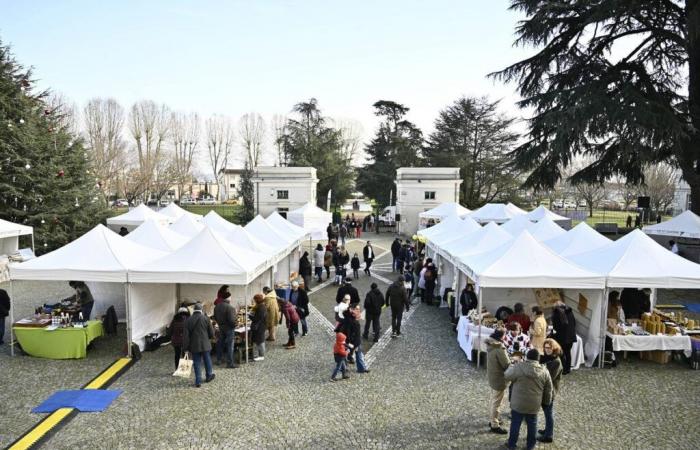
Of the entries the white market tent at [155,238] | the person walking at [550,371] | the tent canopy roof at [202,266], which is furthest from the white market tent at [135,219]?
the person walking at [550,371]

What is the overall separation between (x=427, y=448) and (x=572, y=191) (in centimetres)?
Answer: 6124

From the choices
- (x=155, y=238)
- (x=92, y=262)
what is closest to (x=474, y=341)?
(x=92, y=262)

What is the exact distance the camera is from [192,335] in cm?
715

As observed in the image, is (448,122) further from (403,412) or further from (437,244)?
(403,412)

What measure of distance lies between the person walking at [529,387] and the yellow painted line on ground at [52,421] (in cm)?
574

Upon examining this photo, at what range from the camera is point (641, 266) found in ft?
28.5

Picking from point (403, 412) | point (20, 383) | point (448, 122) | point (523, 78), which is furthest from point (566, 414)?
point (448, 122)

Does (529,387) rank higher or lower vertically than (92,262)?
lower

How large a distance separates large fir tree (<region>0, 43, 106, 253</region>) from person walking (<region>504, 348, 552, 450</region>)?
2172 centimetres

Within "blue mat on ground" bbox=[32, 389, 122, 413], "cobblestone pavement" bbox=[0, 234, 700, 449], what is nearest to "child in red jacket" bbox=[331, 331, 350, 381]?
"cobblestone pavement" bbox=[0, 234, 700, 449]

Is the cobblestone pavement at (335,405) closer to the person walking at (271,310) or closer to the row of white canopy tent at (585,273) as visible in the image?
the person walking at (271,310)

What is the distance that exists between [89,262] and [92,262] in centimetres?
6

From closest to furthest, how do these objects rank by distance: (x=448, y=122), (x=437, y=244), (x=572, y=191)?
(x=437, y=244)
(x=448, y=122)
(x=572, y=191)

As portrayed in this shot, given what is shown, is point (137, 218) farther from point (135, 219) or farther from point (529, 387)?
point (529, 387)
